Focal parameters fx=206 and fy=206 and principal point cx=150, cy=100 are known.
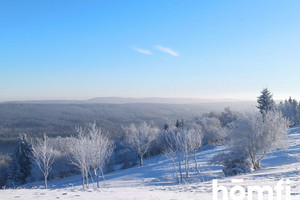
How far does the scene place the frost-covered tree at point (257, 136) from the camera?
2098 cm

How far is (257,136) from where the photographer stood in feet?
69.1

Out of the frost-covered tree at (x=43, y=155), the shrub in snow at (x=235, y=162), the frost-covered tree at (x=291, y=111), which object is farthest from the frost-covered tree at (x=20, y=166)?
the frost-covered tree at (x=291, y=111)

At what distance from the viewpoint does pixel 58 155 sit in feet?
137

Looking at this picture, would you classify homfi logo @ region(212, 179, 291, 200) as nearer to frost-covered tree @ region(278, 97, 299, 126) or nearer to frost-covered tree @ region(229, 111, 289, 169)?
frost-covered tree @ region(229, 111, 289, 169)

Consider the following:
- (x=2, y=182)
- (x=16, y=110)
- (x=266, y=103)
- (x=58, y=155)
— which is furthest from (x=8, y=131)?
(x=266, y=103)

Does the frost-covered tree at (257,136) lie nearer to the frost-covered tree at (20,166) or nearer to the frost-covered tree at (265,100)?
the frost-covered tree at (265,100)

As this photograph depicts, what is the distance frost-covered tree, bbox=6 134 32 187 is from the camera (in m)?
39.8

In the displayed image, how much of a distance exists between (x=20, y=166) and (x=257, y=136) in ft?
Answer: 140

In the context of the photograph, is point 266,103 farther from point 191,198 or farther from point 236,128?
point 191,198

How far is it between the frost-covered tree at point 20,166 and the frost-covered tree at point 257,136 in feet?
122

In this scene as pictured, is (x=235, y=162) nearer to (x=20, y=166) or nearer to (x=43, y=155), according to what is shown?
(x=43, y=155)

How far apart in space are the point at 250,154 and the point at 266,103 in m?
29.0

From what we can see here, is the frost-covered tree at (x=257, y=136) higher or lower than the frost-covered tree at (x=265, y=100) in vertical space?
lower

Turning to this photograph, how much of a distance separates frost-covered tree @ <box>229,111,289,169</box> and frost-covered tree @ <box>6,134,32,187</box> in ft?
122
